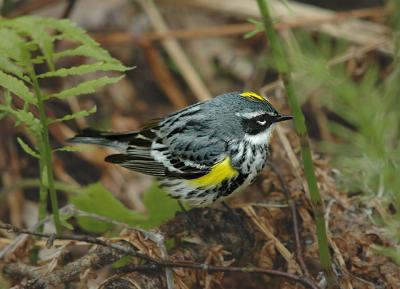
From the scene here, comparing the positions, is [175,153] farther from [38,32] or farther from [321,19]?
[321,19]

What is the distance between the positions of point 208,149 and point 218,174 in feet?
0.53

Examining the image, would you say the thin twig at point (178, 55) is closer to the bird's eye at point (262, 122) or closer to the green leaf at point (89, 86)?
the bird's eye at point (262, 122)

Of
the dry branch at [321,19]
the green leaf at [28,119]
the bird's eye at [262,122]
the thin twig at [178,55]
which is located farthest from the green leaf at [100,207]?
the dry branch at [321,19]

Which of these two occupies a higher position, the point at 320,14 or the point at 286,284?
the point at 320,14

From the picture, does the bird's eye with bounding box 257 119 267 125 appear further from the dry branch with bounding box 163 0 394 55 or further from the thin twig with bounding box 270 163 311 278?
the dry branch with bounding box 163 0 394 55

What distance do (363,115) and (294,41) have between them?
2.85 metres

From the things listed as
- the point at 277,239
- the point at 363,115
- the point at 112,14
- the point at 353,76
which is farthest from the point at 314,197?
the point at 112,14

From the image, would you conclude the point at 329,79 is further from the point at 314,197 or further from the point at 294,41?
the point at 294,41

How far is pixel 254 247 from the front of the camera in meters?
3.11

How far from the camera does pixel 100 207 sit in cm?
329

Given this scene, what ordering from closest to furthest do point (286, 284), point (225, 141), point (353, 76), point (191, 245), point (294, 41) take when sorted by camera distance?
point (286, 284), point (191, 245), point (225, 141), point (353, 76), point (294, 41)

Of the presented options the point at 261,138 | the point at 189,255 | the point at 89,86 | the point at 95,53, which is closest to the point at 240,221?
the point at 189,255

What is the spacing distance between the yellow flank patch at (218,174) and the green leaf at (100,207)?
0.37 metres

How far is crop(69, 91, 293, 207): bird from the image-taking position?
3240 millimetres
